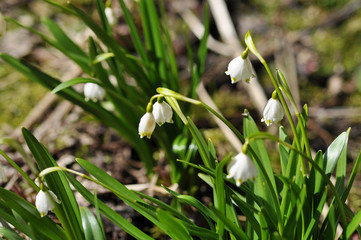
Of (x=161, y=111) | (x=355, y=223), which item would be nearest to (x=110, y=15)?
(x=161, y=111)

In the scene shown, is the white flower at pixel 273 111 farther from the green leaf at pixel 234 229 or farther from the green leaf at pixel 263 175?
the green leaf at pixel 234 229

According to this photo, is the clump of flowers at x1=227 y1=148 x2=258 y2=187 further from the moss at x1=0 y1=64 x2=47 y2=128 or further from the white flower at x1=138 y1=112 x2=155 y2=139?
the moss at x1=0 y1=64 x2=47 y2=128

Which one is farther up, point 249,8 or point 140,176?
point 249,8

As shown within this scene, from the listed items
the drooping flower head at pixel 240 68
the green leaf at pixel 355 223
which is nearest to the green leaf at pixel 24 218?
the drooping flower head at pixel 240 68

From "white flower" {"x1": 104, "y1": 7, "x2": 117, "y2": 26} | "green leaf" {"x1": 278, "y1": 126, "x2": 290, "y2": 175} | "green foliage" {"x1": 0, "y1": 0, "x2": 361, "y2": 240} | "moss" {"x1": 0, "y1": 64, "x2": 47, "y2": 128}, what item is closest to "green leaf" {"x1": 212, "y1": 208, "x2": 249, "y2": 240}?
"green foliage" {"x1": 0, "y1": 0, "x2": 361, "y2": 240}

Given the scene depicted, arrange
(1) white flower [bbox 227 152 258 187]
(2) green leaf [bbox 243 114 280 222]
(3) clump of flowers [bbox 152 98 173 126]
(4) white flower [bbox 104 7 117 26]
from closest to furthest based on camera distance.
Result: (1) white flower [bbox 227 152 258 187], (3) clump of flowers [bbox 152 98 173 126], (2) green leaf [bbox 243 114 280 222], (4) white flower [bbox 104 7 117 26]

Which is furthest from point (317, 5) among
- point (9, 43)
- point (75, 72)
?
point (9, 43)

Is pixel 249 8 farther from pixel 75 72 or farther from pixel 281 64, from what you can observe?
pixel 75 72
